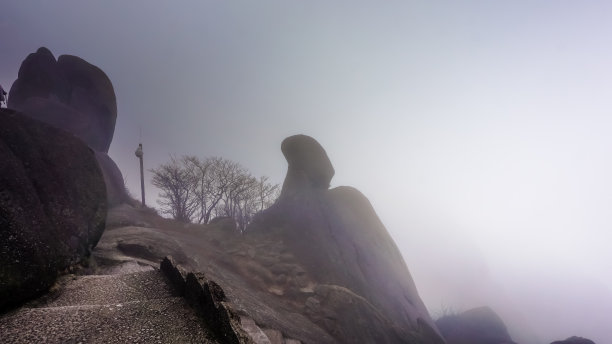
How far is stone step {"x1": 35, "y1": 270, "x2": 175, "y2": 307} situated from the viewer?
4758mm

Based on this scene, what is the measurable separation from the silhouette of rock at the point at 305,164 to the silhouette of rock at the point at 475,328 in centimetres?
2900

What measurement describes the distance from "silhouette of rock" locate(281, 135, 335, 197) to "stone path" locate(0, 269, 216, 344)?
21085 mm

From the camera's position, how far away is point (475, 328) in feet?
124

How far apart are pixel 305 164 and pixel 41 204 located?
21879 mm

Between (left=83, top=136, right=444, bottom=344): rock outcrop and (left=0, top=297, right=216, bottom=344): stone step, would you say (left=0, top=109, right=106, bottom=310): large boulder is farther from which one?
(left=83, top=136, right=444, bottom=344): rock outcrop

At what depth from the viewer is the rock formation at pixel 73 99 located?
25.7 metres

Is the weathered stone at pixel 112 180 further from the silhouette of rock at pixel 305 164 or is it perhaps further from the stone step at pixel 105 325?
the stone step at pixel 105 325

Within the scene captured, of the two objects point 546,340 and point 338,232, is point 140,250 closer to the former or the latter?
point 338,232

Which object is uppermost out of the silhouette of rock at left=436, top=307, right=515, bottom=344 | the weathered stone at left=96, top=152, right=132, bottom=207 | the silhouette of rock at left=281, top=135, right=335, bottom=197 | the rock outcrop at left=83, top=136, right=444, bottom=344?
the silhouette of rock at left=281, top=135, right=335, bottom=197

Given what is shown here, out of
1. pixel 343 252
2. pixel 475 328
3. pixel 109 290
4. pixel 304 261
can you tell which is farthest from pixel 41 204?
pixel 475 328

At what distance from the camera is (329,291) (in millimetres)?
15000

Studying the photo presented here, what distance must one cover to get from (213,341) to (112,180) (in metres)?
28.1

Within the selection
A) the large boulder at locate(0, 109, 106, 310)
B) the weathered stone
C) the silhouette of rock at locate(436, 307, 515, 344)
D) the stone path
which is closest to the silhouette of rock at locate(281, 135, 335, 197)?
the weathered stone

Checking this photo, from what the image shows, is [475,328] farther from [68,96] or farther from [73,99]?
[68,96]
